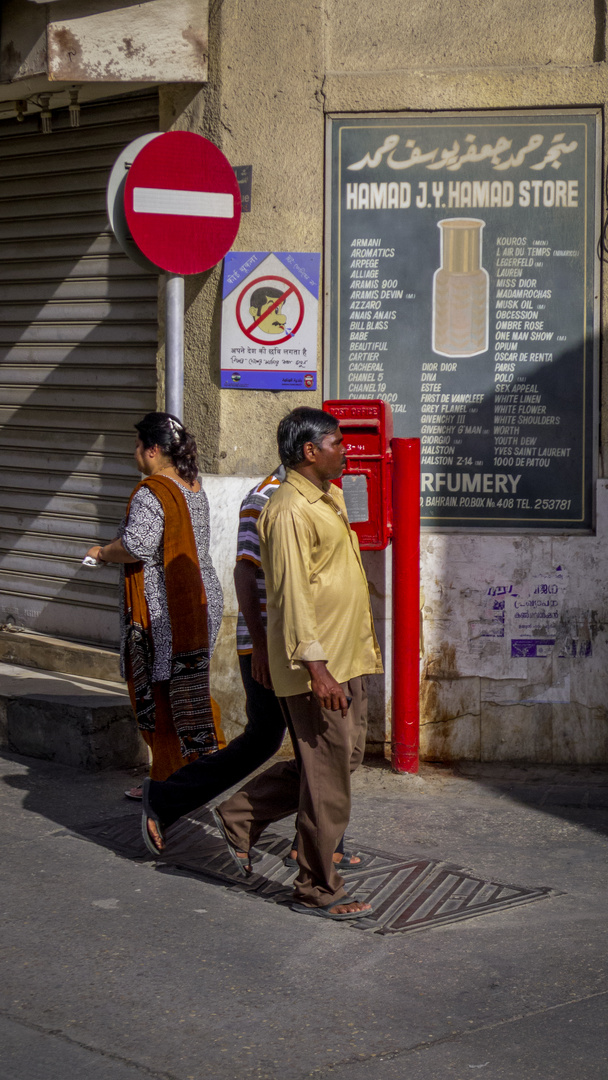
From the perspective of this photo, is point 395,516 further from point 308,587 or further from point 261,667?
point 308,587

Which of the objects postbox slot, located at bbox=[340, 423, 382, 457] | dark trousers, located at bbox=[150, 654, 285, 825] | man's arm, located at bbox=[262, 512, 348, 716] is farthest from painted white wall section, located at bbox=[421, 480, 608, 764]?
man's arm, located at bbox=[262, 512, 348, 716]

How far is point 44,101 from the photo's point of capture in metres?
7.16

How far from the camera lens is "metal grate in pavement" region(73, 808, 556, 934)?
4.28 meters

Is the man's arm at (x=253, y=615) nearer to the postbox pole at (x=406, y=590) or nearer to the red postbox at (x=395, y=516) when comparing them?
the red postbox at (x=395, y=516)

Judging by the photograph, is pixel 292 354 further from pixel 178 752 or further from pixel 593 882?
pixel 593 882

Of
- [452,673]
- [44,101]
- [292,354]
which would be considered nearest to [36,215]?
[44,101]

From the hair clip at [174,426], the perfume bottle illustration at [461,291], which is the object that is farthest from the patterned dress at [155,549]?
the perfume bottle illustration at [461,291]

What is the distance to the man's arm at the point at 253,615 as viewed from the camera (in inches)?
178

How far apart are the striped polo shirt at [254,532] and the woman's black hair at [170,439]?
573mm

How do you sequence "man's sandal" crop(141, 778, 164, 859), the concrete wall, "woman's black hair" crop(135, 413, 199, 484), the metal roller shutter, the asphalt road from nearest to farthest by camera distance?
the asphalt road
"man's sandal" crop(141, 778, 164, 859)
"woman's black hair" crop(135, 413, 199, 484)
the concrete wall
the metal roller shutter

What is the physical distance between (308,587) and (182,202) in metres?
2.26

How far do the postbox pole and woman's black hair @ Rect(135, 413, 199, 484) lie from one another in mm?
1121

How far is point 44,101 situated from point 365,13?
2.04 m

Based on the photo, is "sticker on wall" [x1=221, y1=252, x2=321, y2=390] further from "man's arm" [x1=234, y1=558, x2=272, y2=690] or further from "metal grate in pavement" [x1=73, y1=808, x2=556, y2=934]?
"metal grate in pavement" [x1=73, y1=808, x2=556, y2=934]
